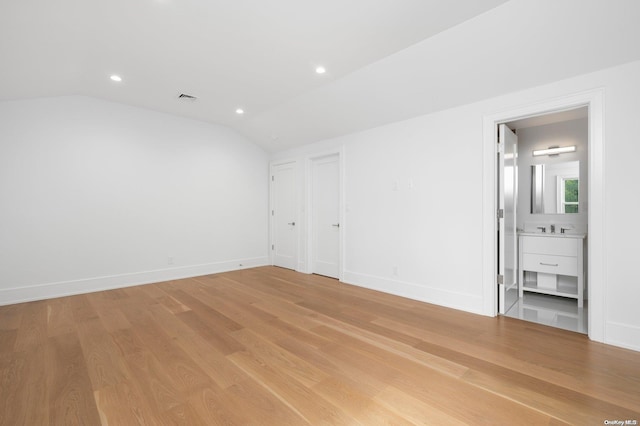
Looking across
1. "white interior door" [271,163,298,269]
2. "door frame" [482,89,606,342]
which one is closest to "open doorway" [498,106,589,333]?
"door frame" [482,89,606,342]

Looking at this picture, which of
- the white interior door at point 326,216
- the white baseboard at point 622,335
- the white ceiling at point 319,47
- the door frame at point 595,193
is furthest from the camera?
the white interior door at point 326,216

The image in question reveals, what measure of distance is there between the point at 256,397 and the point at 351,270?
3060mm

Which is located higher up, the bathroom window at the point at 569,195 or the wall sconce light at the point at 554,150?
the wall sconce light at the point at 554,150

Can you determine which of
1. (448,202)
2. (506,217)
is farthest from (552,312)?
(448,202)

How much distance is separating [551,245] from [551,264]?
10.2 inches

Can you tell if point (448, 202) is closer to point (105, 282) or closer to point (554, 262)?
point (554, 262)

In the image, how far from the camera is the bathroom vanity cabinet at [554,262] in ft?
11.8

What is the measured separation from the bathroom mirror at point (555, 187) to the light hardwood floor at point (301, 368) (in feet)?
7.08

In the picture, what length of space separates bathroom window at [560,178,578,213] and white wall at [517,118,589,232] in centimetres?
5

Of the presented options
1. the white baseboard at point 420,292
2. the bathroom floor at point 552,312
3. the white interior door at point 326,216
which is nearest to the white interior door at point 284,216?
the white interior door at point 326,216

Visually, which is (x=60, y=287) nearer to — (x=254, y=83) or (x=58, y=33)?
(x=58, y=33)

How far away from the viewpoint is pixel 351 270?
4.75 m

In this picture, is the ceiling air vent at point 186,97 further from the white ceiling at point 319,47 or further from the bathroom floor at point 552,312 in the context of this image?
the bathroom floor at point 552,312

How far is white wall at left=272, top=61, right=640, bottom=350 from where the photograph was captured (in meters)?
2.46
